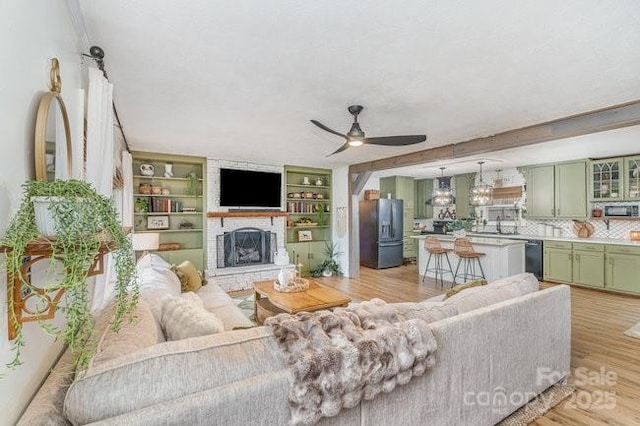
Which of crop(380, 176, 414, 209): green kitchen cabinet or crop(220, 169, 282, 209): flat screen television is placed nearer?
crop(220, 169, 282, 209): flat screen television

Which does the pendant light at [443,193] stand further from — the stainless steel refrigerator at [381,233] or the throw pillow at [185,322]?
the throw pillow at [185,322]

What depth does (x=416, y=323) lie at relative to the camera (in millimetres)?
1508

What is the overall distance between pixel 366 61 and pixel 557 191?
5.73 meters

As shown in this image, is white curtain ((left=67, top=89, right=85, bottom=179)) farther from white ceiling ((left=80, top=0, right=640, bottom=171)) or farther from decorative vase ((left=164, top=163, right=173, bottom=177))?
decorative vase ((left=164, top=163, right=173, bottom=177))

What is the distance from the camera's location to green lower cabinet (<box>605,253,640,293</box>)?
15.6 ft

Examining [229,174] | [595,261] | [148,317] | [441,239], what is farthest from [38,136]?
[595,261]

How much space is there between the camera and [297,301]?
124 inches

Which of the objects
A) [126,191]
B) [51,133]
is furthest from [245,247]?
[51,133]

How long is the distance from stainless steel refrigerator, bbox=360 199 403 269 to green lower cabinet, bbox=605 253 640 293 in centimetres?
371

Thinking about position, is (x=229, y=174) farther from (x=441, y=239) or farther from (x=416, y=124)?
(x=441, y=239)

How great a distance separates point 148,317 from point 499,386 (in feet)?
6.86

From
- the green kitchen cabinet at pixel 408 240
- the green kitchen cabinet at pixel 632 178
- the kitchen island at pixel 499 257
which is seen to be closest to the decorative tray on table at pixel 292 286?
the kitchen island at pixel 499 257

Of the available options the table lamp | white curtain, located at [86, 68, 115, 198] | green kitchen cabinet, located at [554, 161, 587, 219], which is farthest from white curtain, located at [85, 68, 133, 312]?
green kitchen cabinet, located at [554, 161, 587, 219]

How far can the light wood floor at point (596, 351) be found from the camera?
208cm
